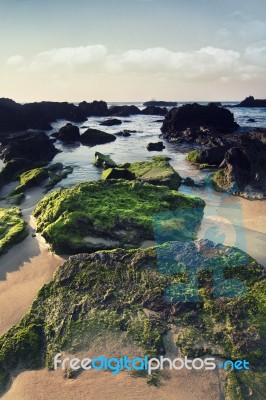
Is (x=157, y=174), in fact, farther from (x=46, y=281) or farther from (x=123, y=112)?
(x=123, y=112)

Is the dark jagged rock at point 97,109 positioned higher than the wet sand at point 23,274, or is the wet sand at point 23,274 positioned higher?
the dark jagged rock at point 97,109

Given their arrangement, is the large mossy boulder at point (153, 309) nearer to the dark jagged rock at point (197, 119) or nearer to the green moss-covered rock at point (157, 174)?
the green moss-covered rock at point (157, 174)

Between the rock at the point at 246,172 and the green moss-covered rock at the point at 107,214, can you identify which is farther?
the rock at the point at 246,172

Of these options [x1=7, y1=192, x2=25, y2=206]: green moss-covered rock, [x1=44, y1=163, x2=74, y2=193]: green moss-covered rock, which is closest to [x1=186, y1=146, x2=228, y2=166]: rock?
[x1=44, y1=163, x2=74, y2=193]: green moss-covered rock

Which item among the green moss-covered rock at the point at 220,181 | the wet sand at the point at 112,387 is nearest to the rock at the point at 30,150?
the green moss-covered rock at the point at 220,181

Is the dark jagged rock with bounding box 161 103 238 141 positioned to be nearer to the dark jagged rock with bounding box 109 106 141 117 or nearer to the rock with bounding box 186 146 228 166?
the rock with bounding box 186 146 228 166

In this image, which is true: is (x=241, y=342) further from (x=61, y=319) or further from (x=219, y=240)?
(x=219, y=240)

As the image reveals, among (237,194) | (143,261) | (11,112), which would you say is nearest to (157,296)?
(143,261)
